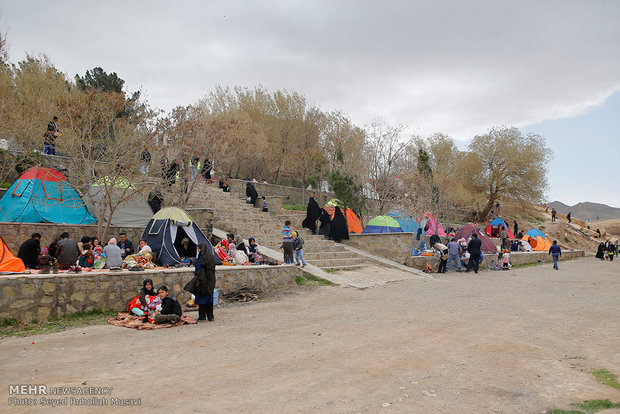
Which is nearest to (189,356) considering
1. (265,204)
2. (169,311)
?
(169,311)

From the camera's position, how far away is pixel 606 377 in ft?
15.6

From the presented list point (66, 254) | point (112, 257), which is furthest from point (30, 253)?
point (112, 257)

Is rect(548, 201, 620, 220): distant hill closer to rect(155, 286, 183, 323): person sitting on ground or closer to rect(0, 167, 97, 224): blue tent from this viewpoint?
rect(0, 167, 97, 224): blue tent

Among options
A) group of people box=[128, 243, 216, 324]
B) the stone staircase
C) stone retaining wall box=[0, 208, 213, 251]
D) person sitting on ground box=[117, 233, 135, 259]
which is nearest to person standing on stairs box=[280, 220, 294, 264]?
the stone staircase

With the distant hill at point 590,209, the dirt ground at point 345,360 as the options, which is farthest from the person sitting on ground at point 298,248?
the distant hill at point 590,209

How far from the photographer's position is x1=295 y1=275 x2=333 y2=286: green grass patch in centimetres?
1271

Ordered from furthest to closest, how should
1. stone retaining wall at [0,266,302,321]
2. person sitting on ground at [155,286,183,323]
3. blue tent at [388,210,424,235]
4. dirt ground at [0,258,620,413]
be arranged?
blue tent at [388,210,424,235] < person sitting on ground at [155,286,183,323] < stone retaining wall at [0,266,302,321] < dirt ground at [0,258,620,413]

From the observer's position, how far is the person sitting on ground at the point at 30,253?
414 inches

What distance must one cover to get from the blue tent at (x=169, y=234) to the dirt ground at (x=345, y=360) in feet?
11.9

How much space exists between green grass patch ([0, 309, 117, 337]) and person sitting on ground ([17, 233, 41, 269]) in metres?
3.21

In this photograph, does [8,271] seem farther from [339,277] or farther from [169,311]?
[339,277]

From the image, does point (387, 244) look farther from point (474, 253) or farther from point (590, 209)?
point (590, 209)

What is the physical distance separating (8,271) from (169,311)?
345cm

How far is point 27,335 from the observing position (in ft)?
23.3
